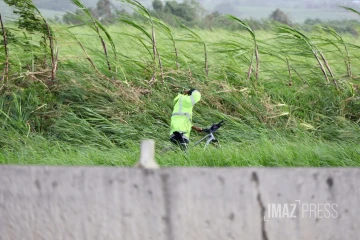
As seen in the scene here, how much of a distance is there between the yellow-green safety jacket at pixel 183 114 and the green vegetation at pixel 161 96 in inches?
12.2

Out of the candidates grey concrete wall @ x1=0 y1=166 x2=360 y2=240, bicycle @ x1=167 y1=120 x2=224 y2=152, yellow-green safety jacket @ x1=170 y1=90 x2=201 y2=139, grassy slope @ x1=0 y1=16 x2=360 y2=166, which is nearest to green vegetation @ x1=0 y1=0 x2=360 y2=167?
grassy slope @ x1=0 y1=16 x2=360 y2=166

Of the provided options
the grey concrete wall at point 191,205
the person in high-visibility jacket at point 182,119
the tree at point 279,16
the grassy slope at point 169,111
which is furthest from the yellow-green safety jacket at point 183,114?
the tree at point 279,16

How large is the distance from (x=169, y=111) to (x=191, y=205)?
4.88 metres

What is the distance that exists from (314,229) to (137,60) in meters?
6.02

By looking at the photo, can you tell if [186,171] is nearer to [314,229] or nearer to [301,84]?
[314,229]

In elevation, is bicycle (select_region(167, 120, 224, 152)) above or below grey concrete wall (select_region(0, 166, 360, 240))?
below

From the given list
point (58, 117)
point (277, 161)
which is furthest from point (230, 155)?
point (58, 117)

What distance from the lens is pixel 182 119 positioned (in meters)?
6.70

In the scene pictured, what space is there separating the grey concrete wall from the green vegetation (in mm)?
3140

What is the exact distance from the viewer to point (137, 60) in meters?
8.63

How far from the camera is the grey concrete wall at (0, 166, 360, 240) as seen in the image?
9.29 ft

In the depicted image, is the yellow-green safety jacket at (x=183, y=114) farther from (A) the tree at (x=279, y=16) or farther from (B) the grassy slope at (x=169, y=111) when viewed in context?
(A) the tree at (x=279, y=16)

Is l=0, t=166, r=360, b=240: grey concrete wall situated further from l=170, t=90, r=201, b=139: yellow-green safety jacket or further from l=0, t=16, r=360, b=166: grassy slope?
l=170, t=90, r=201, b=139: yellow-green safety jacket

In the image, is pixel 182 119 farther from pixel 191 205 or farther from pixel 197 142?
pixel 191 205
